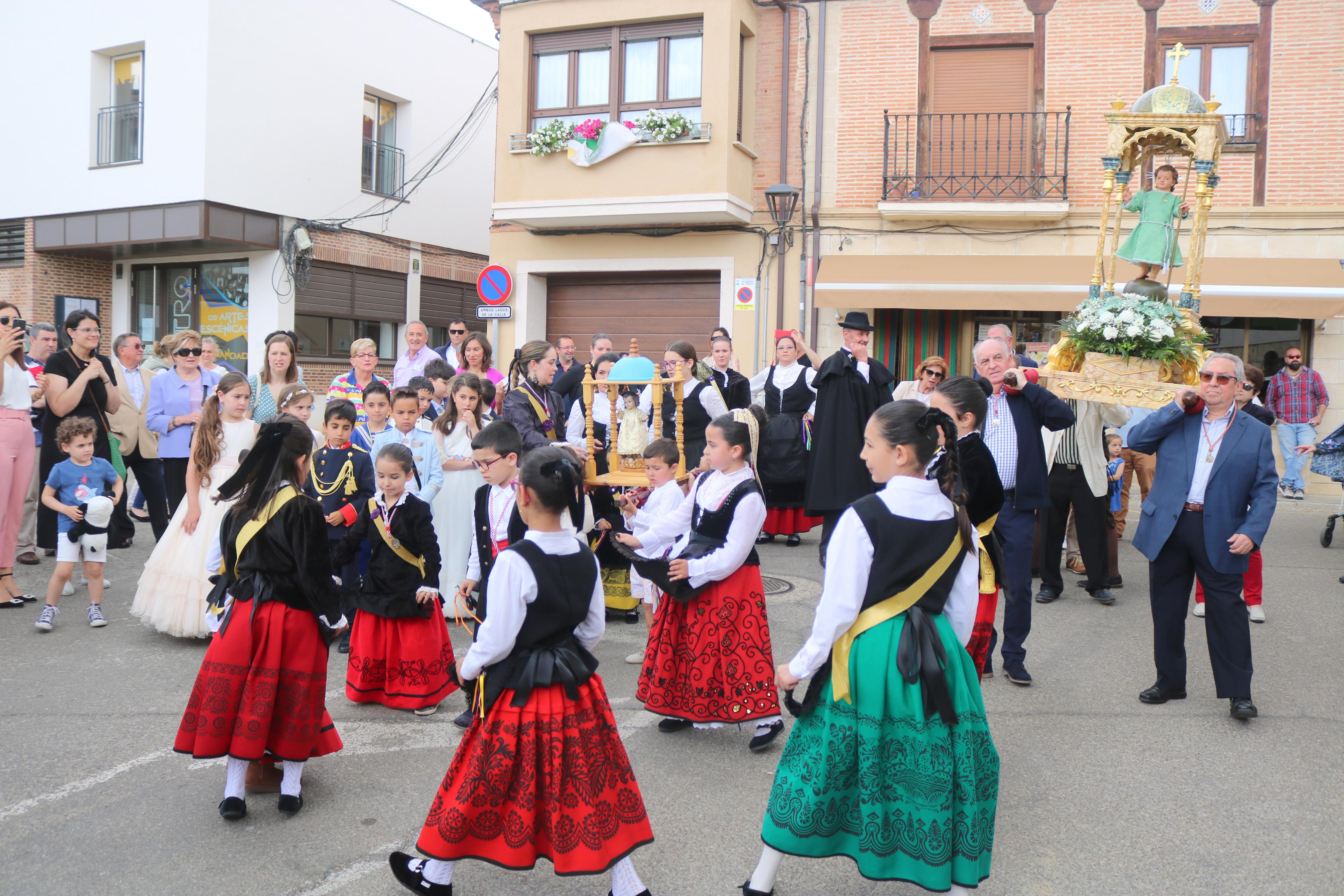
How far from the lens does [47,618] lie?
20.8ft

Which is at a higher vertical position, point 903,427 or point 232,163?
point 232,163

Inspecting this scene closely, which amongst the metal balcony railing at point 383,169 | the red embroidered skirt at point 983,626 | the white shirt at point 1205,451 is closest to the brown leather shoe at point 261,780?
the red embroidered skirt at point 983,626

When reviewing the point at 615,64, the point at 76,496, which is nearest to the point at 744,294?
the point at 615,64

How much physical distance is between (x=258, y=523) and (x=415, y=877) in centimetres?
151

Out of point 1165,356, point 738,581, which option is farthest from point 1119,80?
point 738,581

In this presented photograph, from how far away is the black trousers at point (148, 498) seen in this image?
27.7ft

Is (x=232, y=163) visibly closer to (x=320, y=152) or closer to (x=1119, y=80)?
(x=320, y=152)

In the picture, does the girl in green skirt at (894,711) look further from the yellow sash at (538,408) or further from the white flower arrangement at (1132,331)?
the yellow sash at (538,408)

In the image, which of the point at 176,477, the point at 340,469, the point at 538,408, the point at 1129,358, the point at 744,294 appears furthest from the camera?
the point at 744,294

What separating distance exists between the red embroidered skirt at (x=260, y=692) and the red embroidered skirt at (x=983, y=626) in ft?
9.21

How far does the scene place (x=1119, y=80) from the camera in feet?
45.4

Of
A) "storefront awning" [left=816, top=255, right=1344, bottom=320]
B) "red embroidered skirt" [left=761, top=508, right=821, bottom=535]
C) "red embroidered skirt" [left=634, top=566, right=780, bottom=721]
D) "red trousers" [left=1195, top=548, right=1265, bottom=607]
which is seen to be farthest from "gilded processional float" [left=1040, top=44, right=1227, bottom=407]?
"storefront awning" [left=816, top=255, right=1344, bottom=320]

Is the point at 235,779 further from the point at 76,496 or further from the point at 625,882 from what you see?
the point at 76,496

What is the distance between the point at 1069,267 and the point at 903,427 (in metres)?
11.7
